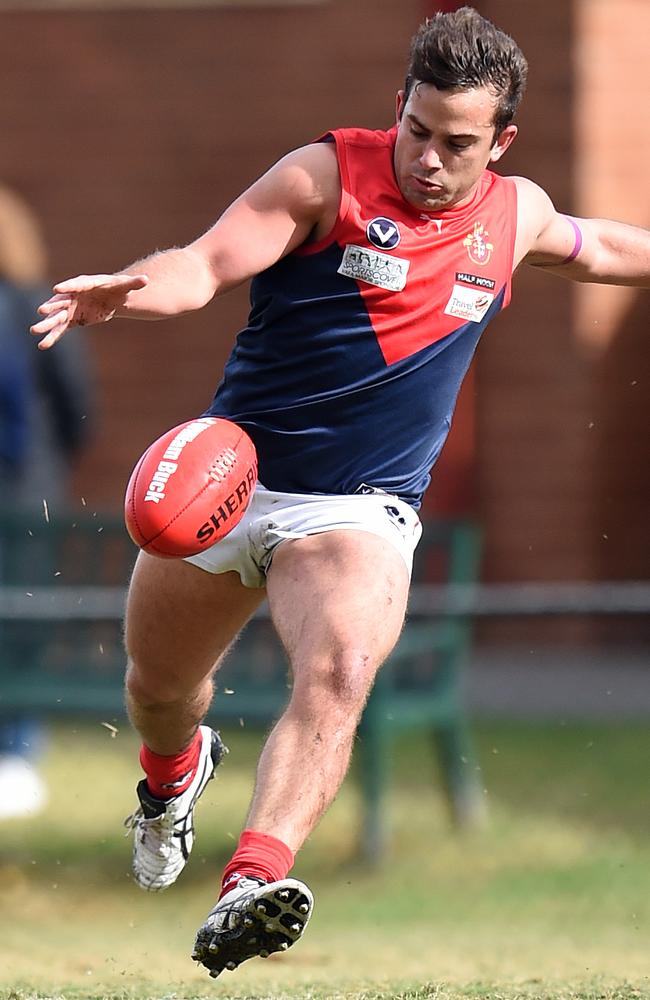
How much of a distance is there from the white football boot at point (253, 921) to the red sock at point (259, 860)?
28mm

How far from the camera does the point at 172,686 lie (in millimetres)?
5824

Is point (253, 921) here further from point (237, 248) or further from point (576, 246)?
point (576, 246)

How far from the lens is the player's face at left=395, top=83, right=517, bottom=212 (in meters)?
5.21

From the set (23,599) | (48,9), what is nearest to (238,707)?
(23,599)

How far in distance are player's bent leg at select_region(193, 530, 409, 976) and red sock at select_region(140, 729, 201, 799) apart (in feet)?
3.77

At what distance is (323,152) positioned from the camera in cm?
535

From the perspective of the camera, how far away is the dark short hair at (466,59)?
5.19 metres

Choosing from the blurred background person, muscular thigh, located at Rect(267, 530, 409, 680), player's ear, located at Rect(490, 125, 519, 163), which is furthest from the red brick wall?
muscular thigh, located at Rect(267, 530, 409, 680)

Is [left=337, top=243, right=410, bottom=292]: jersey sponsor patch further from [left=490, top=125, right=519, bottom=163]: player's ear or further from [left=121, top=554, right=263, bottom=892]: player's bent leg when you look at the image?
[left=121, top=554, right=263, bottom=892]: player's bent leg

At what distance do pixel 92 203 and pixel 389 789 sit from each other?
5.04 meters

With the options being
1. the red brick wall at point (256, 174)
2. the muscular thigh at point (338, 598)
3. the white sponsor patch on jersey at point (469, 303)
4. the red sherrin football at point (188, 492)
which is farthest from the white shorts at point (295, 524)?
the red brick wall at point (256, 174)


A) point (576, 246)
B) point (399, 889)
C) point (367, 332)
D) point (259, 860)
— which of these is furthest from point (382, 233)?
point (399, 889)

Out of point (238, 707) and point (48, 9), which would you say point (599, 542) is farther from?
point (48, 9)

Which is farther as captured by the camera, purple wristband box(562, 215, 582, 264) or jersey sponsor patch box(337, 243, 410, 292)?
purple wristband box(562, 215, 582, 264)
